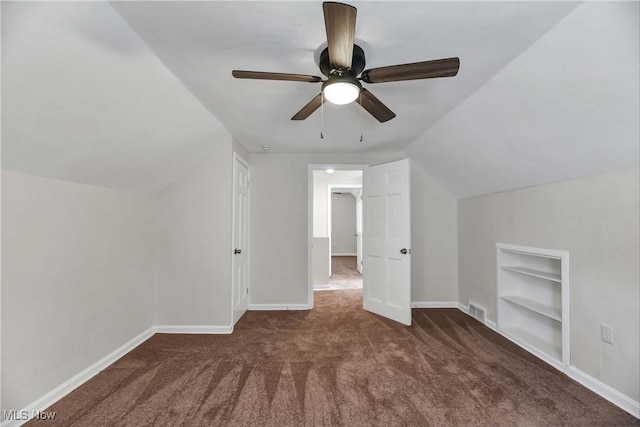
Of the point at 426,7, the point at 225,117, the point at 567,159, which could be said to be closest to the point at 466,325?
the point at 567,159

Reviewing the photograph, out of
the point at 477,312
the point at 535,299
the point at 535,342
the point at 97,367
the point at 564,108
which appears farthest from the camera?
the point at 477,312

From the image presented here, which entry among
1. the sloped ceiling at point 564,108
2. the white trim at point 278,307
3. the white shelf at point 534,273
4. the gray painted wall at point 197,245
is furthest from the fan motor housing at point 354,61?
the white trim at point 278,307

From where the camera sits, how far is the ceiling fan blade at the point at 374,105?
1.72 m

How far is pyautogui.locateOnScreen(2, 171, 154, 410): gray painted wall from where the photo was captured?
1684 millimetres

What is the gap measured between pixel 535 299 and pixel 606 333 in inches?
37.6

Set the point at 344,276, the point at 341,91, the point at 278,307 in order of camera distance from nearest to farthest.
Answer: the point at 341,91 → the point at 278,307 → the point at 344,276

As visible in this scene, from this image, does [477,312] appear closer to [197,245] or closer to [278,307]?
[278,307]

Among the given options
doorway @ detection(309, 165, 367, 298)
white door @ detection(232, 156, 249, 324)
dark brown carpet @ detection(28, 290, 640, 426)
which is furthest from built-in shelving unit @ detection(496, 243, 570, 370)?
white door @ detection(232, 156, 249, 324)

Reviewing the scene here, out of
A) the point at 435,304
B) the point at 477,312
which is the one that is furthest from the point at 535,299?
the point at 435,304

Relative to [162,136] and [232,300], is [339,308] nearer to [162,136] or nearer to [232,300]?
[232,300]

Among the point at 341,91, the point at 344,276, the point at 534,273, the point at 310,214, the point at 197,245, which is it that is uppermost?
the point at 341,91

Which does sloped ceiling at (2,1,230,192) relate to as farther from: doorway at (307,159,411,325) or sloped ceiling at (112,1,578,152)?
doorway at (307,159,411,325)

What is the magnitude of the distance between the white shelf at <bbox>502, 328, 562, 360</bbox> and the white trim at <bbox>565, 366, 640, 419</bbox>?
186mm

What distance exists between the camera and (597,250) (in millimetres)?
2033
